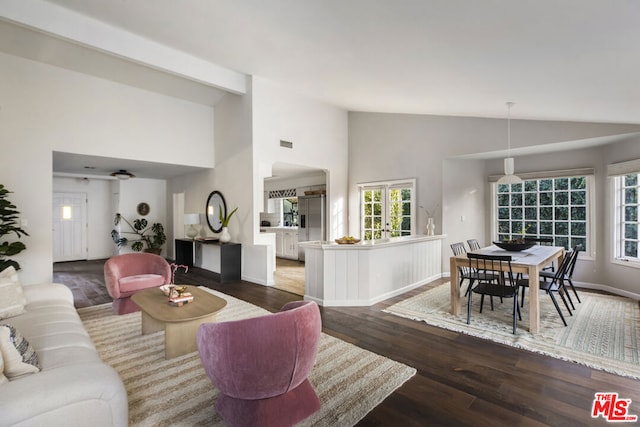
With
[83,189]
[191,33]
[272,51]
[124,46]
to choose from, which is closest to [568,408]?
[272,51]

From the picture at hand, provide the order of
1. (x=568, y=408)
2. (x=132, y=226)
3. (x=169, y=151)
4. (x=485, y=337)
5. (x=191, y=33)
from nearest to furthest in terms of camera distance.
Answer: (x=568, y=408) → (x=485, y=337) → (x=191, y=33) → (x=169, y=151) → (x=132, y=226)

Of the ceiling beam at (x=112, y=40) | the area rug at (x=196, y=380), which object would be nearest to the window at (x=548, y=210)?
the area rug at (x=196, y=380)

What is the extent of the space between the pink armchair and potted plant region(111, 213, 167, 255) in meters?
4.55

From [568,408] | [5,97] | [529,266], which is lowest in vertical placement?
[568,408]

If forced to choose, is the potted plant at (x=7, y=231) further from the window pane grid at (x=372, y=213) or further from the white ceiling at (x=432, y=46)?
the window pane grid at (x=372, y=213)

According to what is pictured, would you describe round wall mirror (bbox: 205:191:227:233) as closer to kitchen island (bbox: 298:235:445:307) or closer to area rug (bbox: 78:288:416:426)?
kitchen island (bbox: 298:235:445:307)

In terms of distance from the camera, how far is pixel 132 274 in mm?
4078

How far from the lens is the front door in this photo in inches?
318

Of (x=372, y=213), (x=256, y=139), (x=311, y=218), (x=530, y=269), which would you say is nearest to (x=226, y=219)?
(x=256, y=139)

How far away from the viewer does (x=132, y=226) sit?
843 centimetres

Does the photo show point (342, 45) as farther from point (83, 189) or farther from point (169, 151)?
point (83, 189)

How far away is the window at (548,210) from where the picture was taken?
525 cm

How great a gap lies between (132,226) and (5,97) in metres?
4.59

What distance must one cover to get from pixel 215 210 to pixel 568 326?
601cm
